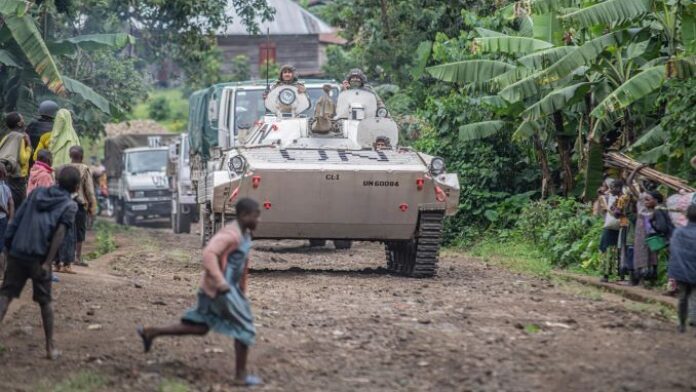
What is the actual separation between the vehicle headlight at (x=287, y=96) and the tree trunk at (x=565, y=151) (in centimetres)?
483

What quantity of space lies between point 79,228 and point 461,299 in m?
4.96

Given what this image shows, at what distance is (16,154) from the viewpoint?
1360 centimetres

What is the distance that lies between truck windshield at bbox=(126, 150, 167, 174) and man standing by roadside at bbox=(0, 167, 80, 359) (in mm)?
24504

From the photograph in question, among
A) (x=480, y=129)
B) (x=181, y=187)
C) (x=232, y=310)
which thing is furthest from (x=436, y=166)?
(x=181, y=187)

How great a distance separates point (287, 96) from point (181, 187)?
10.9 m

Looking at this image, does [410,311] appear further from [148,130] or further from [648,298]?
[148,130]

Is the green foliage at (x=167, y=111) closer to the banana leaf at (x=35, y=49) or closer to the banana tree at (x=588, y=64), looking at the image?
the banana leaf at (x=35, y=49)

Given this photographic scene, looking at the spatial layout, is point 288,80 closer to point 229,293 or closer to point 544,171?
point 544,171

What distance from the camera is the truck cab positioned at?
3291cm

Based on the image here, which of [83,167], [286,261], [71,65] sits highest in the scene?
[71,65]

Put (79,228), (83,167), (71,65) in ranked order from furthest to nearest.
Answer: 1. (71,65)
2. (79,228)
3. (83,167)

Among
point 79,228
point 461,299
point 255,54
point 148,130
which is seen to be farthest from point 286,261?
point 255,54

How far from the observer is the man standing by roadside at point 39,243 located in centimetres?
949

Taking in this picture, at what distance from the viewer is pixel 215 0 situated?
1085 inches
